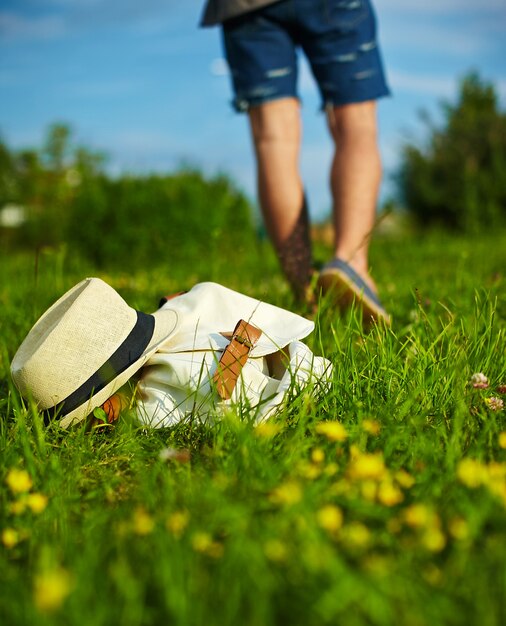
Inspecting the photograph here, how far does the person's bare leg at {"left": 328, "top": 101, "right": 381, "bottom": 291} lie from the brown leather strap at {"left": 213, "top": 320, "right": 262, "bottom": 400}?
125cm

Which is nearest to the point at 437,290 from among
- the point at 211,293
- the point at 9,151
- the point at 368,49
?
the point at 368,49

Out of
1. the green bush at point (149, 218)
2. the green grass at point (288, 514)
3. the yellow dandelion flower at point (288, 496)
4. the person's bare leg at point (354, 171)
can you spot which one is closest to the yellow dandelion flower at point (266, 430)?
the green grass at point (288, 514)

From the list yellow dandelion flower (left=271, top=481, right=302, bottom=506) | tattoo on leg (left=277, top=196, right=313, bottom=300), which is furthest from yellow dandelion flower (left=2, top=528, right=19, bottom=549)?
tattoo on leg (left=277, top=196, right=313, bottom=300)

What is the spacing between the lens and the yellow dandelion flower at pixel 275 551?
108 centimetres

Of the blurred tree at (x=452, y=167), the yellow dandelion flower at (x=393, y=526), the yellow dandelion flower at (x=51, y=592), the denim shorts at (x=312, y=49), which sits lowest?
the blurred tree at (x=452, y=167)

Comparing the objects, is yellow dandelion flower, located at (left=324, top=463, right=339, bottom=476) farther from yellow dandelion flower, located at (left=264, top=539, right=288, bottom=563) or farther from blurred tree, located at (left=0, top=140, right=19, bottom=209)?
blurred tree, located at (left=0, top=140, right=19, bottom=209)

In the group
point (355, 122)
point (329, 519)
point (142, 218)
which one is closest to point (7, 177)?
point (142, 218)

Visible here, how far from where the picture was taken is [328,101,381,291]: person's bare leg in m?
3.19

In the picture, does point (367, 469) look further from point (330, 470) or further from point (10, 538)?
point (10, 538)

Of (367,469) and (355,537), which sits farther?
(367,469)

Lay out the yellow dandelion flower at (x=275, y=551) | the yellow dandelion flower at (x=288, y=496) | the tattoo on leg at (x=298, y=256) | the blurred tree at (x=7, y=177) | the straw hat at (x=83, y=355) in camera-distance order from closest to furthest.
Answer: the yellow dandelion flower at (x=275, y=551) < the yellow dandelion flower at (x=288, y=496) < the straw hat at (x=83, y=355) < the tattoo on leg at (x=298, y=256) < the blurred tree at (x=7, y=177)

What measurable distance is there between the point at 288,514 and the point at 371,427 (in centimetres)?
41

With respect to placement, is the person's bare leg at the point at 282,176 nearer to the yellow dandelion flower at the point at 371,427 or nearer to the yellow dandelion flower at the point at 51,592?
the yellow dandelion flower at the point at 371,427

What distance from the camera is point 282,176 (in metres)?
3.28
